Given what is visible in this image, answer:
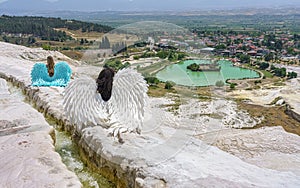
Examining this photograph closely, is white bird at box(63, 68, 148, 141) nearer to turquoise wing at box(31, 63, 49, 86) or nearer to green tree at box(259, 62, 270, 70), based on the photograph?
turquoise wing at box(31, 63, 49, 86)

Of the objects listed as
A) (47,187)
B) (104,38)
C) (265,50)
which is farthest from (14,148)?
(265,50)

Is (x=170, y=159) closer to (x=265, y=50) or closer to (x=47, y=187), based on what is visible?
(x=47, y=187)

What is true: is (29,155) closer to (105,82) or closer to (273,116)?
(105,82)

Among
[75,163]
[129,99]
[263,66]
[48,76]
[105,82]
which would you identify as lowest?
[263,66]

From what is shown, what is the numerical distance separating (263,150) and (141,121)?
3.33m

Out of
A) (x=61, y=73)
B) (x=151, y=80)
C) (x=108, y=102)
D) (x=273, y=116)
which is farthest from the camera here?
(x=273, y=116)

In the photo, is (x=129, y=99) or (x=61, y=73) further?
(x=61, y=73)

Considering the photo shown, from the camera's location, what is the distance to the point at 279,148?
848cm

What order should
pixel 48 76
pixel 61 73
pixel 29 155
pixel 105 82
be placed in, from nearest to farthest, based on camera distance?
pixel 29 155 → pixel 105 82 → pixel 48 76 → pixel 61 73

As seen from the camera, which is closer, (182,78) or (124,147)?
(124,147)

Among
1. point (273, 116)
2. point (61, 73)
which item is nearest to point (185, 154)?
point (61, 73)

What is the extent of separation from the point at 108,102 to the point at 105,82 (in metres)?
0.35

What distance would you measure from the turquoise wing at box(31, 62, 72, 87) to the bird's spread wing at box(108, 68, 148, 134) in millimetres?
4568

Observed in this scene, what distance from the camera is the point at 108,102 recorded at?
5.99 m
